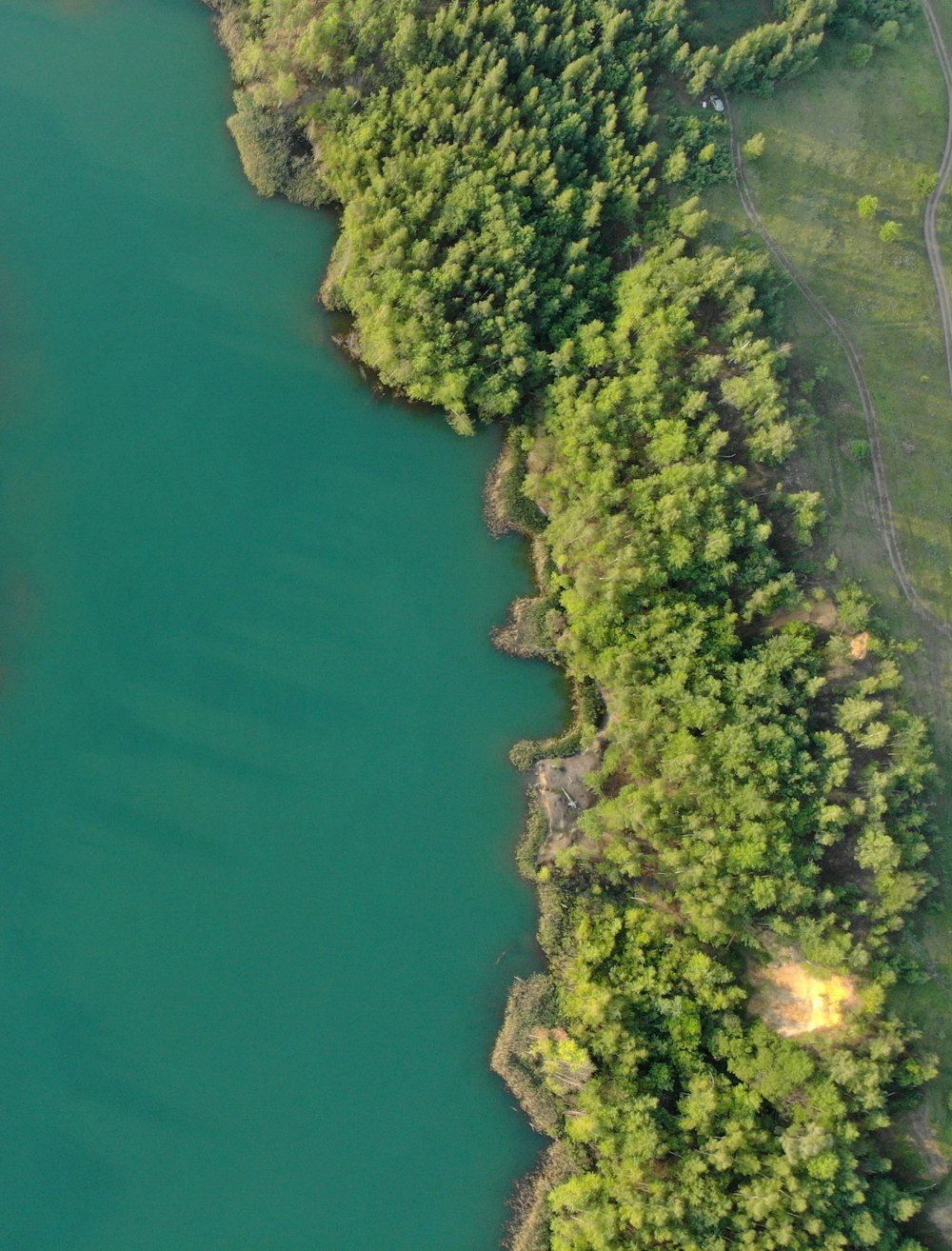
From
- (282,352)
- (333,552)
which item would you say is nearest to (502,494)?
(333,552)

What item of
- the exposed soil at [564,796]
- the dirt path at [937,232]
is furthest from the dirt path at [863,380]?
the exposed soil at [564,796]

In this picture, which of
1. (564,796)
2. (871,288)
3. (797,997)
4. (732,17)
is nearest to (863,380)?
(871,288)

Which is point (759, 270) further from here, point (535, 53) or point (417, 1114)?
point (417, 1114)

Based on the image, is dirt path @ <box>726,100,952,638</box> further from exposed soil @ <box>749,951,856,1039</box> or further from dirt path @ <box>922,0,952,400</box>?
exposed soil @ <box>749,951,856,1039</box>

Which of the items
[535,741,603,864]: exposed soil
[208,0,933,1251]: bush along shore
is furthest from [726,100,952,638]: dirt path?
[535,741,603,864]: exposed soil

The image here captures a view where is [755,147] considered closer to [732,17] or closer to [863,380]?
[732,17]

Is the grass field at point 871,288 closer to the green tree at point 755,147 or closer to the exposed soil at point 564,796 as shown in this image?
the green tree at point 755,147
